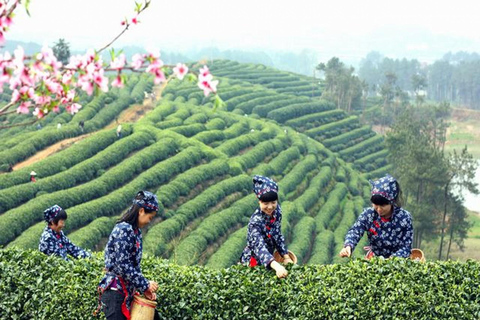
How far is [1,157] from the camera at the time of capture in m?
33.1

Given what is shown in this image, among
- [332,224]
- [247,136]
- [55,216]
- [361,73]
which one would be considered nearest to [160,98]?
[247,136]

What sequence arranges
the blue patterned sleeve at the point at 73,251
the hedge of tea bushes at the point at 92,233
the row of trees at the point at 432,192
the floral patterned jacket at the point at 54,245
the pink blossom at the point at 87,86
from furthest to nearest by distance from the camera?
1. the row of trees at the point at 432,192
2. the hedge of tea bushes at the point at 92,233
3. the blue patterned sleeve at the point at 73,251
4. the floral patterned jacket at the point at 54,245
5. the pink blossom at the point at 87,86

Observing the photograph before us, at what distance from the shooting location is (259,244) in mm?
6758

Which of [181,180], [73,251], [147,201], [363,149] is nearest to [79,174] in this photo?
[181,180]

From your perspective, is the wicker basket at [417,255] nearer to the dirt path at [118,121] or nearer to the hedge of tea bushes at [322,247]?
the hedge of tea bushes at [322,247]

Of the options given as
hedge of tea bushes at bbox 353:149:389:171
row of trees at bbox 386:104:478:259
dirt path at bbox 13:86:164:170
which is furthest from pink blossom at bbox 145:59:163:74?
hedge of tea bushes at bbox 353:149:389:171

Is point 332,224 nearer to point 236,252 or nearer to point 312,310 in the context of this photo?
point 236,252

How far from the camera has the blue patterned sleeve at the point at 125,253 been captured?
6.09m

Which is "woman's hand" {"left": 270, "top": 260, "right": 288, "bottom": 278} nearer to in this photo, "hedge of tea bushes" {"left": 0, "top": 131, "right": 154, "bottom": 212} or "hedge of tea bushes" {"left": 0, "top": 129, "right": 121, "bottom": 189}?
"hedge of tea bushes" {"left": 0, "top": 131, "right": 154, "bottom": 212}

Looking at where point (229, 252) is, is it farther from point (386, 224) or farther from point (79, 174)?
point (386, 224)

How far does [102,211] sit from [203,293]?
2283 cm

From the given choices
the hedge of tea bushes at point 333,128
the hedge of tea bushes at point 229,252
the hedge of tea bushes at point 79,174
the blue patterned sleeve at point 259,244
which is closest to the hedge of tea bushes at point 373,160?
the hedge of tea bushes at point 333,128

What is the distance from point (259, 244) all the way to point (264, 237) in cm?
20

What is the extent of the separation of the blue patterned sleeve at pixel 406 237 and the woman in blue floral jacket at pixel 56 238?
4194 millimetres
